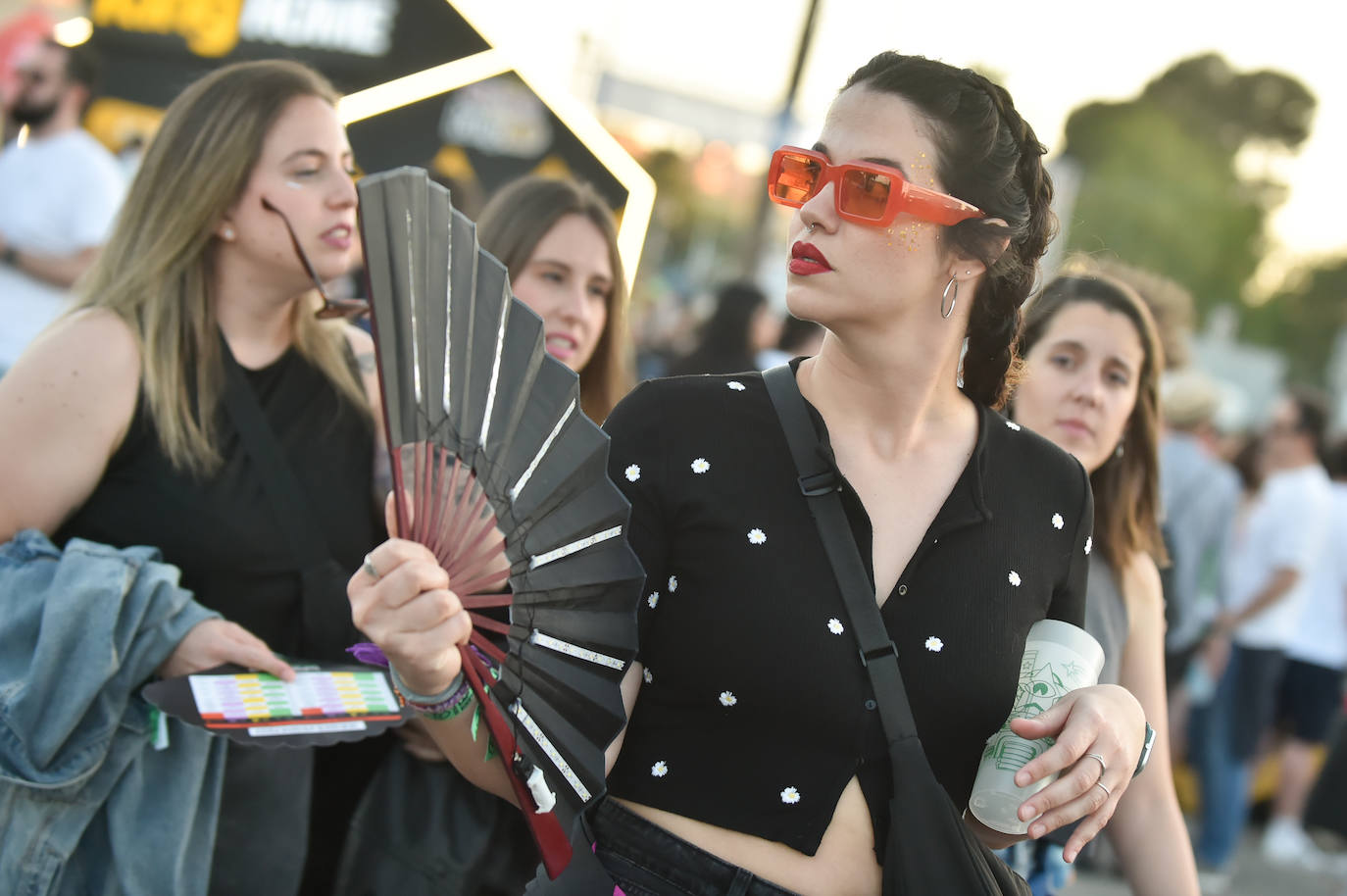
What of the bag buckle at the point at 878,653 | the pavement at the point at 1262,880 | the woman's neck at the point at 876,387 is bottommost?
the pavement at the point at 1262,880

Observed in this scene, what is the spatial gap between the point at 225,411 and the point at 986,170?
1598 millimetres

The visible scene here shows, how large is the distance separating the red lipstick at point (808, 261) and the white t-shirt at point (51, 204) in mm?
3498

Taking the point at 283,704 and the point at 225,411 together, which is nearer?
the point at 283,704

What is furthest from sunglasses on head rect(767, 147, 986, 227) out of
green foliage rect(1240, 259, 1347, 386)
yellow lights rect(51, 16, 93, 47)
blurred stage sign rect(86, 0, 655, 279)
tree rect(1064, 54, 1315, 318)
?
green foliage rect(1240, 259, 1347, 386)

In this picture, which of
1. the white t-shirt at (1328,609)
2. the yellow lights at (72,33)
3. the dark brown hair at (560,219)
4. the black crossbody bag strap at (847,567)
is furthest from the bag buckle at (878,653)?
the white t-shirt at (1328,609)

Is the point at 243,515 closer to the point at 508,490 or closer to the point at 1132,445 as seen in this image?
the point at 508,490

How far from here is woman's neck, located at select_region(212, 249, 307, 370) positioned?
2732mm

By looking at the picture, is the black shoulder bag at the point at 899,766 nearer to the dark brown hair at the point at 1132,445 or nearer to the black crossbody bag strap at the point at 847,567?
the black crossbody bag strap at the point at 847,567

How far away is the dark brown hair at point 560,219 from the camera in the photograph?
351 cm

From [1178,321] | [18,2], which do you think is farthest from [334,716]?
[18,2]

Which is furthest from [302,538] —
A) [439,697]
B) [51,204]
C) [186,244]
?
[51,204]

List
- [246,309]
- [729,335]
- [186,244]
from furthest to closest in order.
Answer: [729,335] → [246,309] → [186,244]

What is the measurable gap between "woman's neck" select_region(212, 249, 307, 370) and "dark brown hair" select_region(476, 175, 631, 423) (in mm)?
853

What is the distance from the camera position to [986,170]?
2080mm
